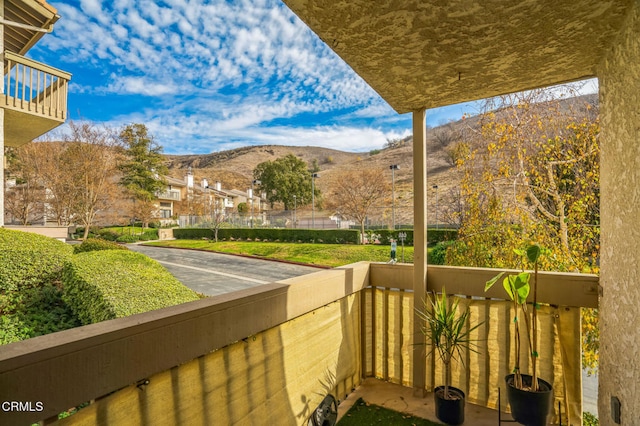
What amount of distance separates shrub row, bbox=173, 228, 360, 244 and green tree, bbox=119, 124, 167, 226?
430cm

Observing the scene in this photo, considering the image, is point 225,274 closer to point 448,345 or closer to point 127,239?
point 448,345

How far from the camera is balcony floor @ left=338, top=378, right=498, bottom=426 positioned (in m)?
2.24

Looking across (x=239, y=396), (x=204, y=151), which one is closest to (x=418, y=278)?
(x=239, y=396)

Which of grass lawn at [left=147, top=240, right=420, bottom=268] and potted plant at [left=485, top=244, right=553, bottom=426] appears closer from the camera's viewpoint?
potted plant at [left=485, top=244, right=553, bottom=426]

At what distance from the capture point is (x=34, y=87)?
5.10 metres

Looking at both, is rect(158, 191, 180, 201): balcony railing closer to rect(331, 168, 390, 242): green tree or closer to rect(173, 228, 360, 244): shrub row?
rect(173, 228, 360, 244): shrub row

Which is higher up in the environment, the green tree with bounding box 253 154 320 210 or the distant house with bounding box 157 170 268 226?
the green tree with bounding box 253 154 320 210

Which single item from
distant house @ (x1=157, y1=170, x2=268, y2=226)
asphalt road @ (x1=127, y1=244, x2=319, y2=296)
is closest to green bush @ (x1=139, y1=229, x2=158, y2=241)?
distant house @ (x1=157, y1=170, x2=268, y2=226)

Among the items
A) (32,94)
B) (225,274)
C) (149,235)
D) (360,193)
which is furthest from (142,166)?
(32,94)

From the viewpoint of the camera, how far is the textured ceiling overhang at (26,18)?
523cm

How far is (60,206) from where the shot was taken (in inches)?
428

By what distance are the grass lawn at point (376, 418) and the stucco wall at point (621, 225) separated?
3.50ft

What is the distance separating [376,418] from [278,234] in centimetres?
1670

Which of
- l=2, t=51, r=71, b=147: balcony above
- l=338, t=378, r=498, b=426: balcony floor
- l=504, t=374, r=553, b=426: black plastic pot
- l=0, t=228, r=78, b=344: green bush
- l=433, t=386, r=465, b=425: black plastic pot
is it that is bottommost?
l=338, t=378, r=498, b=426: balcony floor
